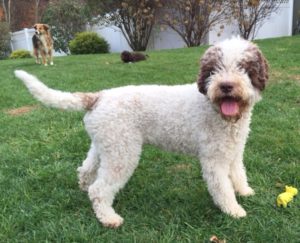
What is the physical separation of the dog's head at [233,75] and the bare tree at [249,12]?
14128 millimetres

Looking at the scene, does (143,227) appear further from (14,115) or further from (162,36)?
(162,36)

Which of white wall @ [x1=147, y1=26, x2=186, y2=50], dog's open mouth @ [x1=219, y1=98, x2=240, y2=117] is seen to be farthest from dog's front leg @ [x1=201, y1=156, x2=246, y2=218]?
white wall @ [x1=147, y1=26, x2=186, y2=50]

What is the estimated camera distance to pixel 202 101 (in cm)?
357

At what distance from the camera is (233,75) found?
308 cm

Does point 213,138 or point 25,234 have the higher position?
point 213,138

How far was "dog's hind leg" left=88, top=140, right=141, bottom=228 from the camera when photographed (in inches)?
142

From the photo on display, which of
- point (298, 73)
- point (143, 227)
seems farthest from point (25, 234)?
point (298, 73)

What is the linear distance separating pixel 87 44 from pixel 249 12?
276 inches

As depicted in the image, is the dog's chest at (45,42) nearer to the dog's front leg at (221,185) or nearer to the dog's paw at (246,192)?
the dog's paw at (246,192)

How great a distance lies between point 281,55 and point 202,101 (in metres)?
Result: 7.95

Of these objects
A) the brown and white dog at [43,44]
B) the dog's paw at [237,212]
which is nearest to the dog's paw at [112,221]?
the dog's paw at [237,212]

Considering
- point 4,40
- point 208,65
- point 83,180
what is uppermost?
point 208,65

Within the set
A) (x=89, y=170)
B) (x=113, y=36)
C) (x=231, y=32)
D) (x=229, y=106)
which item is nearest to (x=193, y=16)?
(x=231, y=32)

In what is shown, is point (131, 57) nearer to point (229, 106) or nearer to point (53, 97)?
point (53, 97)
